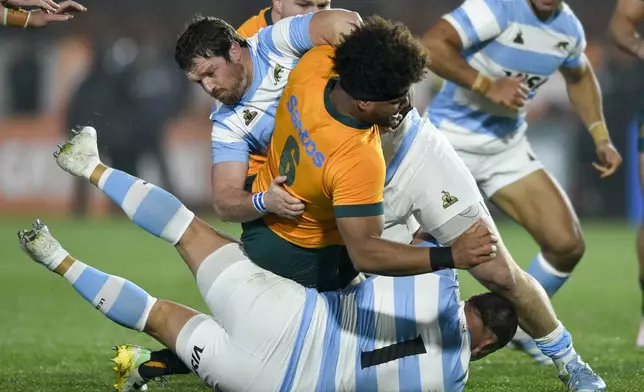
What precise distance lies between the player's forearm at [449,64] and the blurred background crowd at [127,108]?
34.1 ft

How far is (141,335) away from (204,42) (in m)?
2.95

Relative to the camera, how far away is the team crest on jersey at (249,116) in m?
5.78

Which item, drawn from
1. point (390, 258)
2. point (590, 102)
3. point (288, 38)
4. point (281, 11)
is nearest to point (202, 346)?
point (390, 258)

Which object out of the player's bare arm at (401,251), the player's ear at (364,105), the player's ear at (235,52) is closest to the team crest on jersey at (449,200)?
the player's bare arm at (401,251)

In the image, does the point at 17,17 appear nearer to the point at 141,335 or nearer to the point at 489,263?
the point at 141,335

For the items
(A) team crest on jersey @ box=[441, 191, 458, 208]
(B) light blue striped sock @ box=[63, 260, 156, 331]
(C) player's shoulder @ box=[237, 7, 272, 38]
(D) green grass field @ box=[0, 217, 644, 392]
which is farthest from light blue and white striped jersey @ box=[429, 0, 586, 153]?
(B) light blue striped sock @ box=[63, 260, 156, 331]

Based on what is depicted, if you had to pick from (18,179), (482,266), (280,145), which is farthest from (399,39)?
(18,179)

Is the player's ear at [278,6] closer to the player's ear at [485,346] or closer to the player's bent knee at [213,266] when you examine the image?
the player's bent knee at [213,266]

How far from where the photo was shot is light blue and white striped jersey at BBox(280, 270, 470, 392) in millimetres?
5199

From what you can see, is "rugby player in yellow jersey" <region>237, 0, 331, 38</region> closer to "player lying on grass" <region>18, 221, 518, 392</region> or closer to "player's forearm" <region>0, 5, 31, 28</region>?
"player's forearm" <region>0, 5, 31, 28</region>

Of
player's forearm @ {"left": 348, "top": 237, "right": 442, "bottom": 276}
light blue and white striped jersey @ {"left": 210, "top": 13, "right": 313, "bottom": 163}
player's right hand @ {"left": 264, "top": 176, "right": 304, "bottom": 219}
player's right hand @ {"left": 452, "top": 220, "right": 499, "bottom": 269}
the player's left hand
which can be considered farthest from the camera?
the player's left hand

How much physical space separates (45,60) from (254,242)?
1317 centimetres

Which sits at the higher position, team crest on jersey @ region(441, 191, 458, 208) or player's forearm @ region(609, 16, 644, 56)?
team crest on jersey @ region(441, 191, 458, 208)

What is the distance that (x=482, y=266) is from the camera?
5441 mm
